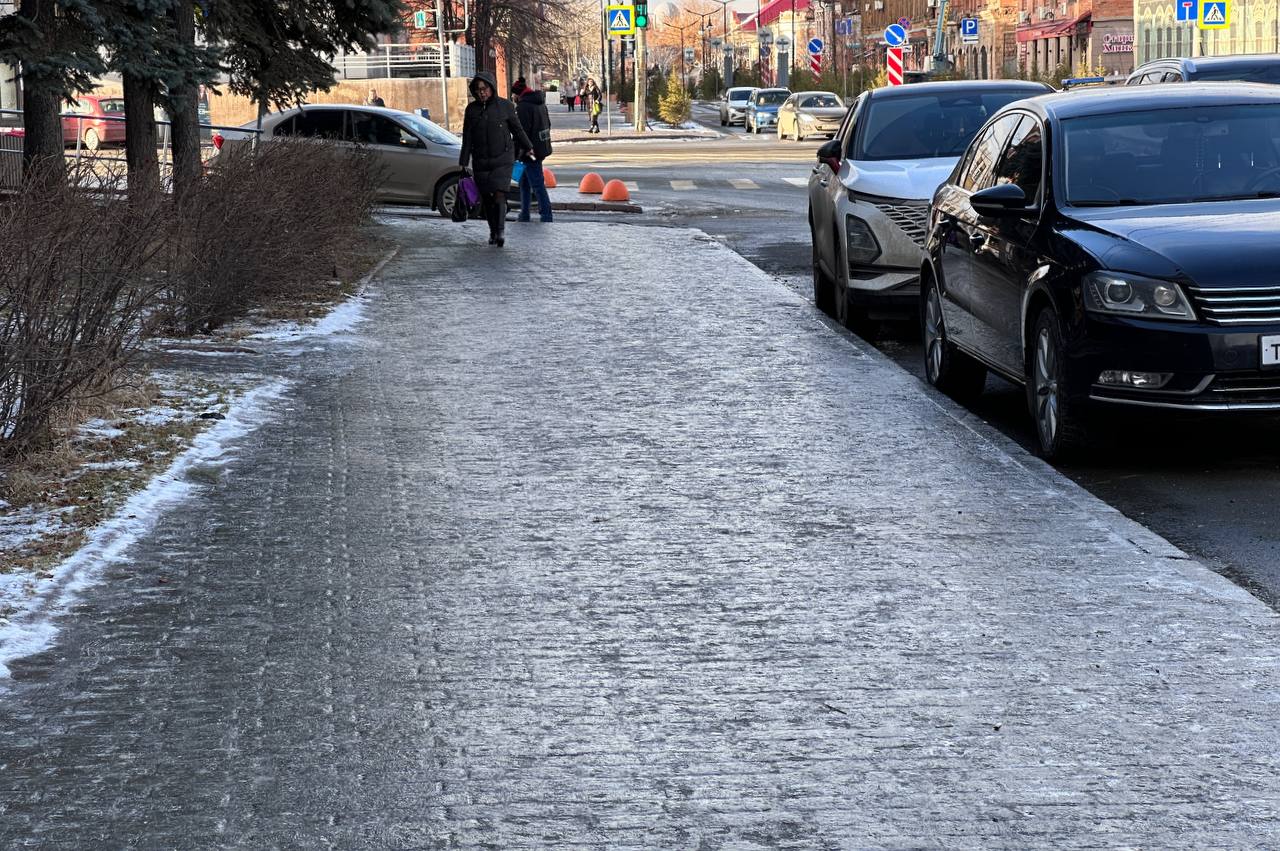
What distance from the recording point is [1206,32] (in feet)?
206

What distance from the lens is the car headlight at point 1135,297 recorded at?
815cm

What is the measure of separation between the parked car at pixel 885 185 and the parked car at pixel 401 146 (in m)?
11.6

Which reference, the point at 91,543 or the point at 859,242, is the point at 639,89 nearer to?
the point at 859,242

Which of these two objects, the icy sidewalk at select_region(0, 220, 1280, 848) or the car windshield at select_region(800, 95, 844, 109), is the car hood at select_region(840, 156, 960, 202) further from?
the car windshield at select_region(800, 95, 844, 109)

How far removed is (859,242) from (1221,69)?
5.85m

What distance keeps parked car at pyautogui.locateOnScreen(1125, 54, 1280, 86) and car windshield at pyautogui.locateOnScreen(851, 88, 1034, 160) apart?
209 centimetres

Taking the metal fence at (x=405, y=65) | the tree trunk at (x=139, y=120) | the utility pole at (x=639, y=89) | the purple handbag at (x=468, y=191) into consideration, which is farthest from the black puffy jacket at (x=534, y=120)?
the metal fence at (x=405, y=65)

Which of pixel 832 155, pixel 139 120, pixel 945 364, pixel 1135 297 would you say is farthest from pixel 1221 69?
pixel 1135 297

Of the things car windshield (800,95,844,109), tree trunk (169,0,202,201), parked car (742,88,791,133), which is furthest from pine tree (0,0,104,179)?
parked car (742,88,791,133)

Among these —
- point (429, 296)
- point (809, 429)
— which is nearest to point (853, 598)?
point (809, 429)

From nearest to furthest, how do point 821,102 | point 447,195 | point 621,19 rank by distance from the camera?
point 447,195 < point 821,102 < point 621,19

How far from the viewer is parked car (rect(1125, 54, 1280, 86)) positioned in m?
17.1

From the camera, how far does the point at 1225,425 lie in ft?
32.0

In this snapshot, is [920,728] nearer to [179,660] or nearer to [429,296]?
[179,660]
